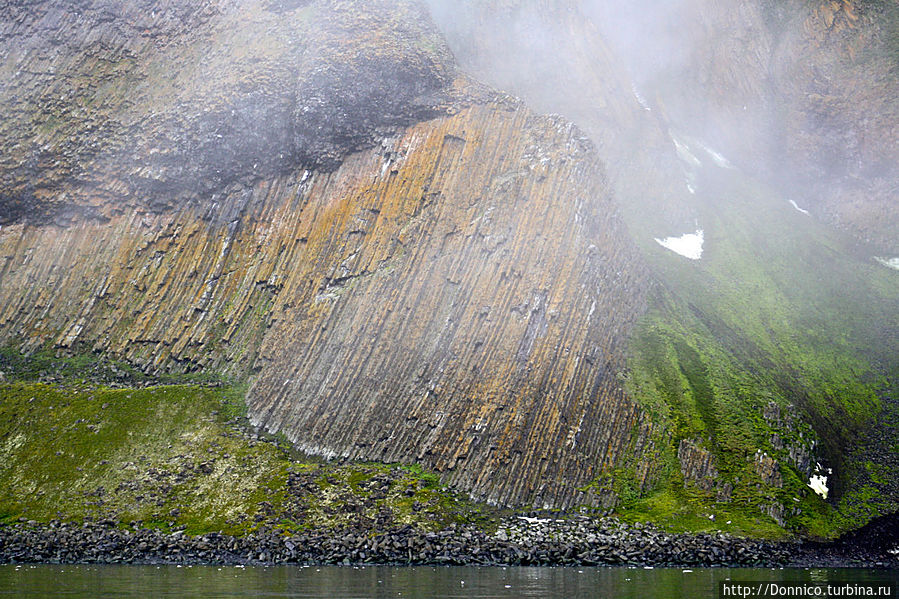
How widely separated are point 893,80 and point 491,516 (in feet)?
254

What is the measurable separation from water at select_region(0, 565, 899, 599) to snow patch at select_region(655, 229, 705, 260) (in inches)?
1842

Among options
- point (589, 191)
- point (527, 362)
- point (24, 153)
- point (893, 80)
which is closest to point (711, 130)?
point (893, 80)

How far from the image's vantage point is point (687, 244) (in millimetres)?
85438

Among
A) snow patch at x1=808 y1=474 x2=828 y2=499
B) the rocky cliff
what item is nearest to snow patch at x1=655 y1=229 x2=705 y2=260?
the rocky cliff

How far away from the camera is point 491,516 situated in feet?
151

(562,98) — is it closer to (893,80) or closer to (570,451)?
(893,80)

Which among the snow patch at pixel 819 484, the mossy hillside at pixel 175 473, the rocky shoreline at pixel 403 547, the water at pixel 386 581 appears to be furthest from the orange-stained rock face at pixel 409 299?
the snow patch at pixel 819 484

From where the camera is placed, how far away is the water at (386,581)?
2708 cm

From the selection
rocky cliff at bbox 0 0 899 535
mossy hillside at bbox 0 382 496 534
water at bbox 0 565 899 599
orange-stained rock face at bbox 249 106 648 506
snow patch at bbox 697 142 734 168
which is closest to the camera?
water at bbox 0 565 899 599

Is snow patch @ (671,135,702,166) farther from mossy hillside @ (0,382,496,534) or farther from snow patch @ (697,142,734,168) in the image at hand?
mossy hillside @ (0,382,496,534)

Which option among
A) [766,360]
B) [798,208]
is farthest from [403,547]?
[798,208]

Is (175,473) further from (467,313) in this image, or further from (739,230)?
(739,230)

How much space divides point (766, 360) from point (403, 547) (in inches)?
1554

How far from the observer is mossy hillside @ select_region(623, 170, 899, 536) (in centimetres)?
5009
